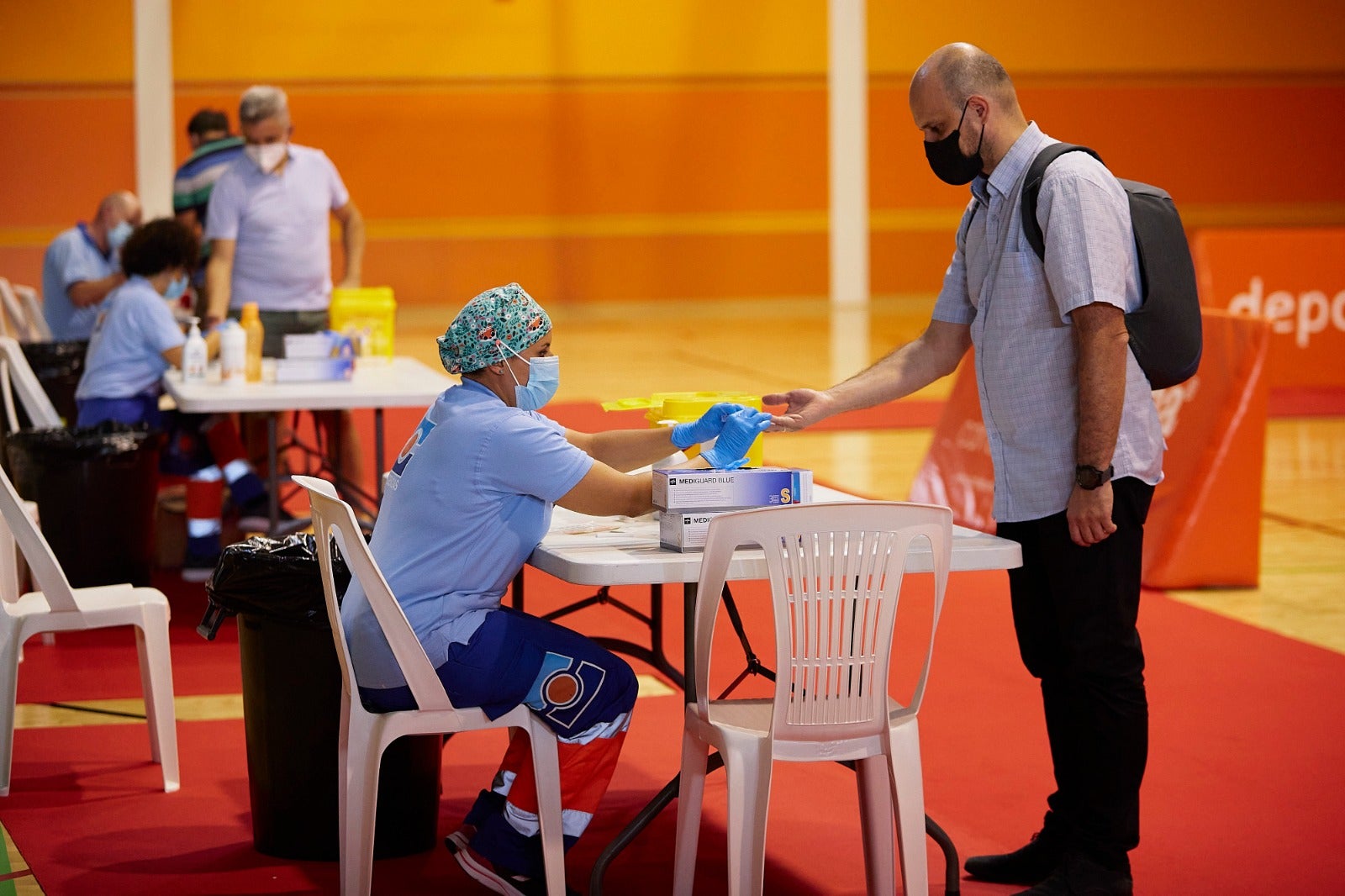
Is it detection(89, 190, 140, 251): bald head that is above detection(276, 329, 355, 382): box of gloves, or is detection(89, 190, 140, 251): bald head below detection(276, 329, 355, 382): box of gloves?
above

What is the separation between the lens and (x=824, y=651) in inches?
97.8

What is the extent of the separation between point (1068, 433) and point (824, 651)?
64cm

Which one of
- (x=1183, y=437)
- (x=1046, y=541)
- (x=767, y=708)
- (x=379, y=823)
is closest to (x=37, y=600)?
(x=379, y=823)

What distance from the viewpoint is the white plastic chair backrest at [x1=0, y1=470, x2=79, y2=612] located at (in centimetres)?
347

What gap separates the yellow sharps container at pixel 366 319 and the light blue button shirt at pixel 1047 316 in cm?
340

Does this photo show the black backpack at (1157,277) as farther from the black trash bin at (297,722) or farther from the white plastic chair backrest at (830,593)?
the black trash bin at (297,722)

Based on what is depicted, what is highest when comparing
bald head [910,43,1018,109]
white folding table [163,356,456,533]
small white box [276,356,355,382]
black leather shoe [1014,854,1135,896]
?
bald head [910,43,1018,109]

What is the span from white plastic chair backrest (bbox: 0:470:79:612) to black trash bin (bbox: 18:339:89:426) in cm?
348

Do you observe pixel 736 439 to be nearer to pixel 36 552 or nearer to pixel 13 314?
pixel 36 552

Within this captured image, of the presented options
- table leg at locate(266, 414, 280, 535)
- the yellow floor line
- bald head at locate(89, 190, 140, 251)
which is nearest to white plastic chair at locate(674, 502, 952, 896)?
the yellow floor line

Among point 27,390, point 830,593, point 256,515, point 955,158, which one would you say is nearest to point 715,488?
point 830,593

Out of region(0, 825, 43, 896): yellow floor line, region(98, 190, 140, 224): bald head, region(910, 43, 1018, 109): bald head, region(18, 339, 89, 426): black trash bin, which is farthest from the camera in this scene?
region(98, 190, 140, 224): bald head

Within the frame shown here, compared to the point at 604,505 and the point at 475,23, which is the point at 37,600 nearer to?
the point at 604,505

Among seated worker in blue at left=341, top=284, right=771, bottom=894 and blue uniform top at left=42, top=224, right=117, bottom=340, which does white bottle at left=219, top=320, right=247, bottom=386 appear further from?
seated worker in blue at left=341, top=284, right=771, bottom=894
